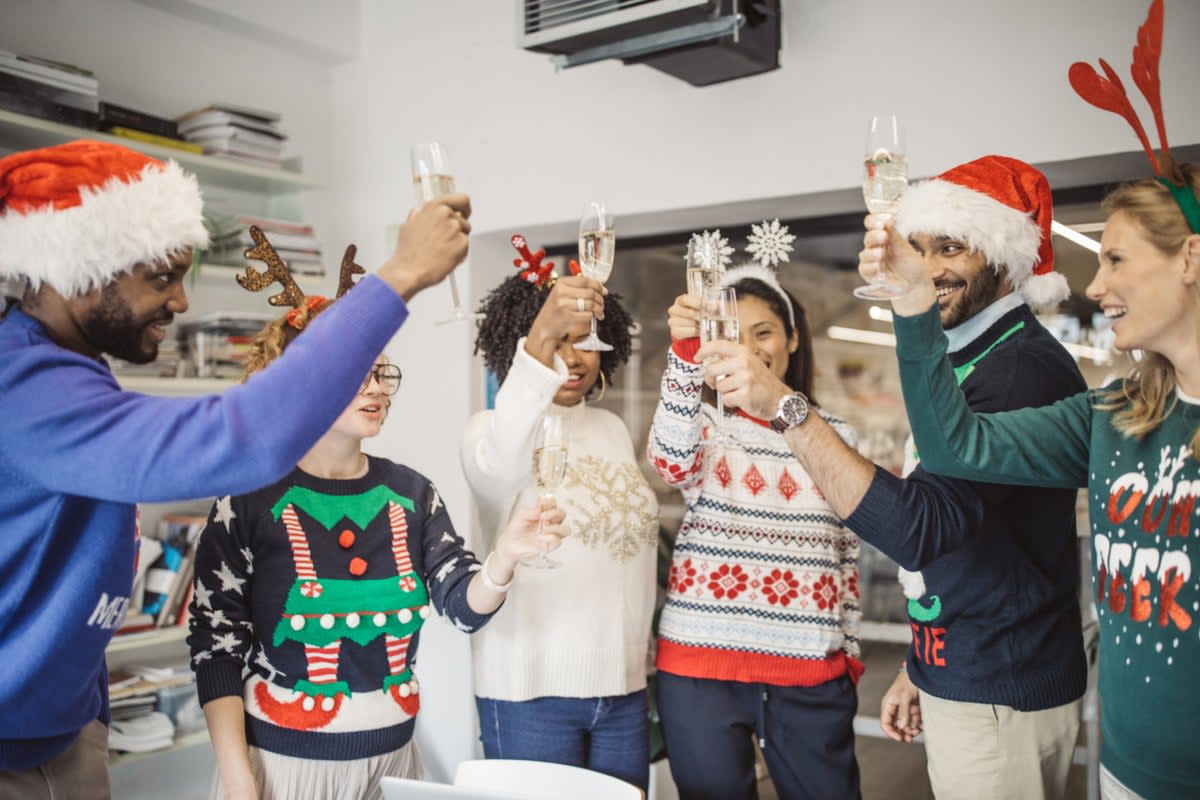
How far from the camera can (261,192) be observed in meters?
3.62

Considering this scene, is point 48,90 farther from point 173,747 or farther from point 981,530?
point 981,530

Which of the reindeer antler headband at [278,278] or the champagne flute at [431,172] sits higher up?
the champagne flute at [431,172]

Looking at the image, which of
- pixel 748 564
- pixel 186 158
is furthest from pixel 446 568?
pixel 186 158

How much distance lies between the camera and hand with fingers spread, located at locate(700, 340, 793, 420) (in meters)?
1.53

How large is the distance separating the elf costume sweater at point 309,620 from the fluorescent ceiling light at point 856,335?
76.9 inches

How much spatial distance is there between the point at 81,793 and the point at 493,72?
259cm

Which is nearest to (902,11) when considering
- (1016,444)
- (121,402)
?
(1016,444)

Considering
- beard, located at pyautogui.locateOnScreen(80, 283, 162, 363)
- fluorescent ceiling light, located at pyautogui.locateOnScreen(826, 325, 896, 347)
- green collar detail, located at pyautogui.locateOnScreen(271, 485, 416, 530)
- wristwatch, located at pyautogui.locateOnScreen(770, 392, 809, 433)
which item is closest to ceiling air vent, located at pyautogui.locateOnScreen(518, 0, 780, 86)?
fluorescent ceiling light, located at pyautogui.locateOnScreen(826, 325, 896, 347)

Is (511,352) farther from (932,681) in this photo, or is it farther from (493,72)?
(493,72)

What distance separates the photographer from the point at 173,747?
9.81ft

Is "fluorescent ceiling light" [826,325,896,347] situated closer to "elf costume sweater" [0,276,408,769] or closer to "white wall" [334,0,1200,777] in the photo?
"white wall" [334,0,1200,777]

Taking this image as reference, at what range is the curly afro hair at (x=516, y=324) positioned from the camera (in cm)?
227

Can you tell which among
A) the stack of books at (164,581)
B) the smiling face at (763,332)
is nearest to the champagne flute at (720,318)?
the smiling face at (763,332)

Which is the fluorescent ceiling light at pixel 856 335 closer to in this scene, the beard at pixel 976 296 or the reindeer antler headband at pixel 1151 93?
the beard at pixel 976 296
